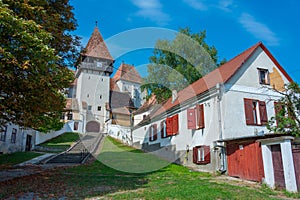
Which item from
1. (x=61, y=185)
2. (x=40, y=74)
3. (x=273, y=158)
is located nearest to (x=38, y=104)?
(x=40, y=74)

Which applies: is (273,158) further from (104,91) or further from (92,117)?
(104,91)

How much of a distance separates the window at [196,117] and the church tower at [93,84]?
29465 mm

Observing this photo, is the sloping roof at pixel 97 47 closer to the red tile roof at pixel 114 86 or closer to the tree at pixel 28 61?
the red tile roof at pixel 114 86

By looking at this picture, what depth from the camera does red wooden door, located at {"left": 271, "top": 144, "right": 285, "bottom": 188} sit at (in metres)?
8.98

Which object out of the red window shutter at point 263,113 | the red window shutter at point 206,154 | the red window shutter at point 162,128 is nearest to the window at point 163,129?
the red window shutter at point 162,128

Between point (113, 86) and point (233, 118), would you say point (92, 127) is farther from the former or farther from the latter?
point (233, 118)

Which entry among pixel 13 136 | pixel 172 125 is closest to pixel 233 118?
pixel 172 125

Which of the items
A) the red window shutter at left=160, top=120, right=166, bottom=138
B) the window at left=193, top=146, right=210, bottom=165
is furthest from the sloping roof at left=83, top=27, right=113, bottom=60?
the window at left=193, top=146, right=210, bottom=165

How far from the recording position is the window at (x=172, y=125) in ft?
57.1

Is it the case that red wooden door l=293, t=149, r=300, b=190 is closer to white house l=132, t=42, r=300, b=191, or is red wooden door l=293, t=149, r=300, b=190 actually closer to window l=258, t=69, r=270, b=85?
white house l=132, t=42, r=300, b=191

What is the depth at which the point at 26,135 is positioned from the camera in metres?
23.6

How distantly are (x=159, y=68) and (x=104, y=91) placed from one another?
A: 967 inches

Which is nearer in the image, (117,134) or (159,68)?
(159,68)

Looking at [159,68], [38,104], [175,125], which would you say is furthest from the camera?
[159,68]
